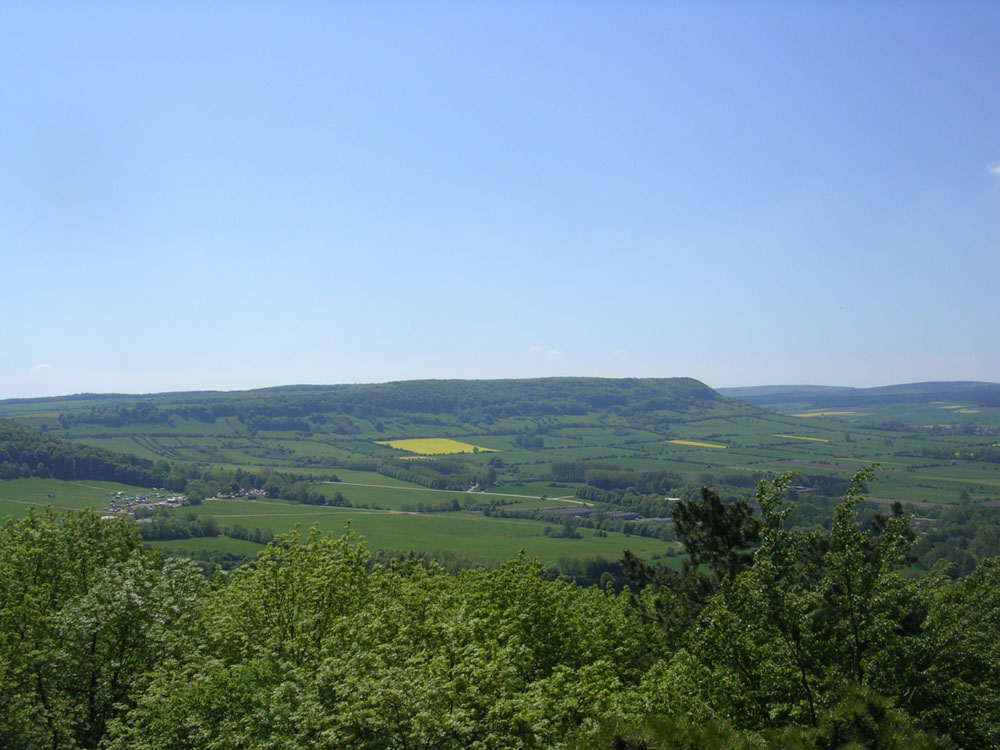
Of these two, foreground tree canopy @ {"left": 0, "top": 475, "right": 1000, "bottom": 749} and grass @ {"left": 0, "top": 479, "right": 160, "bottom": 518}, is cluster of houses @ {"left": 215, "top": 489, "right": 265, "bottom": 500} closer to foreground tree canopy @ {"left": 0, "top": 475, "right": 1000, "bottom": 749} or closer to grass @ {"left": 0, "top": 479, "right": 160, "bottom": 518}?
grass @ {"left": 0, "top": 479, "right": 160, "bottom": 518}

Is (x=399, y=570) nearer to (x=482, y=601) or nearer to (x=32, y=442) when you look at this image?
(x=482, y=601)

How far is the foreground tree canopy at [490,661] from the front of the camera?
14234mm

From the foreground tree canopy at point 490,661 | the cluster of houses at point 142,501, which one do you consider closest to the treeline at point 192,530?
the cluster of houses at point 142,501

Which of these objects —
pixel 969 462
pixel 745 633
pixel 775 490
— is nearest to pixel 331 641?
pixel 745 633

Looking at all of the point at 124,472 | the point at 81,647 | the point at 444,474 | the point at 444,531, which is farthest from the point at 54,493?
the point at 81,647

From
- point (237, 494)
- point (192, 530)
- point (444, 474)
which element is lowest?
point (237, 494)

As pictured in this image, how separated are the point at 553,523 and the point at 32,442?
11613 cm

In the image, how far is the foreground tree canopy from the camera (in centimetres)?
1423

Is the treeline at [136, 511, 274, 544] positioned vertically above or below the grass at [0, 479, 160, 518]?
below

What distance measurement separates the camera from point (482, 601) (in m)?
27.7

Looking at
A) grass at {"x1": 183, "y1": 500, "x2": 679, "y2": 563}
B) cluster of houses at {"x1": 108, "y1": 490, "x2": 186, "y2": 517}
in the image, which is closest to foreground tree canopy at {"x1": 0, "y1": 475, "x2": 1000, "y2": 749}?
grass at {"x1": 183, "y1": 500, "x2": 679, "y2": 563}

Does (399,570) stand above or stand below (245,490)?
above

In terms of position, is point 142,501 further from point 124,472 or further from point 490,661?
point 490,661

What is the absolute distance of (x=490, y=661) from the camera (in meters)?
18.6
